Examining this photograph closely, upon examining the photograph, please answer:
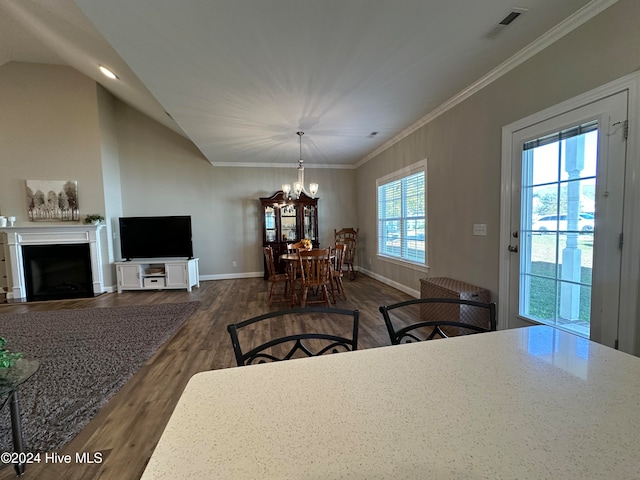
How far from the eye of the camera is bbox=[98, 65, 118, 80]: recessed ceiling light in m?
4.17

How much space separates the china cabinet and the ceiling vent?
14.5ft

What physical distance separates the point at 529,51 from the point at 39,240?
24.2 ft

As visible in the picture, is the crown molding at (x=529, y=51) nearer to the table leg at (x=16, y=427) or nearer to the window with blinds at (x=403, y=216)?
the window with blinds at (x=403, y=216)

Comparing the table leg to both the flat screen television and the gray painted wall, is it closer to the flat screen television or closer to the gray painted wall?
the gray painted wall

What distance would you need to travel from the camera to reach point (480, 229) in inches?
119

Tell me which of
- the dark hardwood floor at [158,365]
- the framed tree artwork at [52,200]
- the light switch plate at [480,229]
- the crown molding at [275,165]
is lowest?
the dark hardwood floor at [158,365]

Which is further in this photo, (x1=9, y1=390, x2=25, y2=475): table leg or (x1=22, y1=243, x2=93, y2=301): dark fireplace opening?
(x1=22, y1=243, x2=93, y2=301): dark fireplace opening

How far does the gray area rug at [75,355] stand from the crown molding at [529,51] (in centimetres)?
425

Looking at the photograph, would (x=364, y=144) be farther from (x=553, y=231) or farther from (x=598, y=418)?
(x=598, y=418)

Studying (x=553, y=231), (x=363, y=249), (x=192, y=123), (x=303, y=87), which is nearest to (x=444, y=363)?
(x=553, y=231)

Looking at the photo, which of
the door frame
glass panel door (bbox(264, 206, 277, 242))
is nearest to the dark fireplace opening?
glass panel door (bbox(264, 206, 277, 242))

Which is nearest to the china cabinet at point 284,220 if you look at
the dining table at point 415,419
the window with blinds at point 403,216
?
the window with blinds at point 403,216

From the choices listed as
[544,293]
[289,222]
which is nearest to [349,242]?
[289,222]

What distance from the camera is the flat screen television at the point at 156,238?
543cm
